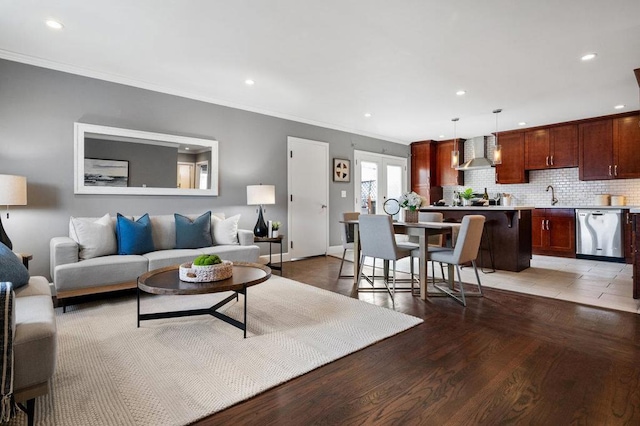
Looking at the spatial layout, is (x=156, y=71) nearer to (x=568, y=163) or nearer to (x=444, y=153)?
(x=444, y=153)

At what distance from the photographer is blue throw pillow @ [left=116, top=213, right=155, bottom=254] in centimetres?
351

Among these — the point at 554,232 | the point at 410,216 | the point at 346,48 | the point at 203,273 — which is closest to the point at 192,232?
the point at 203,273

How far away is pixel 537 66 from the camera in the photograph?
12.0ft

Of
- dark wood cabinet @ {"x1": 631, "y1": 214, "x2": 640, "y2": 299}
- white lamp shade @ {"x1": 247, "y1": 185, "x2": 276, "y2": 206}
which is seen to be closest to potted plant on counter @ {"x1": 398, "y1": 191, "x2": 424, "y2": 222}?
white lamp shade @ {"x1": 247, "y1": 185, "x2": 276, "y2": 206}

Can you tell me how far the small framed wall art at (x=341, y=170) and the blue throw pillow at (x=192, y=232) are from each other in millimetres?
2968

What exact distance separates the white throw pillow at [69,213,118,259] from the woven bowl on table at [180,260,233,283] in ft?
4.79

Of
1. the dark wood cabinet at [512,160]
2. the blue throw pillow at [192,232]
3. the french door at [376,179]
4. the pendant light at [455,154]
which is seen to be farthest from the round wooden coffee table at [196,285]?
the dark wood cabinet at [512,160]

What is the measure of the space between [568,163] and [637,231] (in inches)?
137

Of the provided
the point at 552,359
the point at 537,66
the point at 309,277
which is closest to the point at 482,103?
the point at 537,66

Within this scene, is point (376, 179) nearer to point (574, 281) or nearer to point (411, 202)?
point (411, 202)

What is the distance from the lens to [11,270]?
2010mm

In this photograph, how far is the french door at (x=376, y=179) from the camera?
6914 mm

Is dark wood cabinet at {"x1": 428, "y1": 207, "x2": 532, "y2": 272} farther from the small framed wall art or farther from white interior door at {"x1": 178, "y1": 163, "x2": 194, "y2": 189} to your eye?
white interior door at {"x1": 178, "y1": 163, "x2": 194, "y2": 189}

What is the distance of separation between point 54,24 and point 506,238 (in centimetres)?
567
